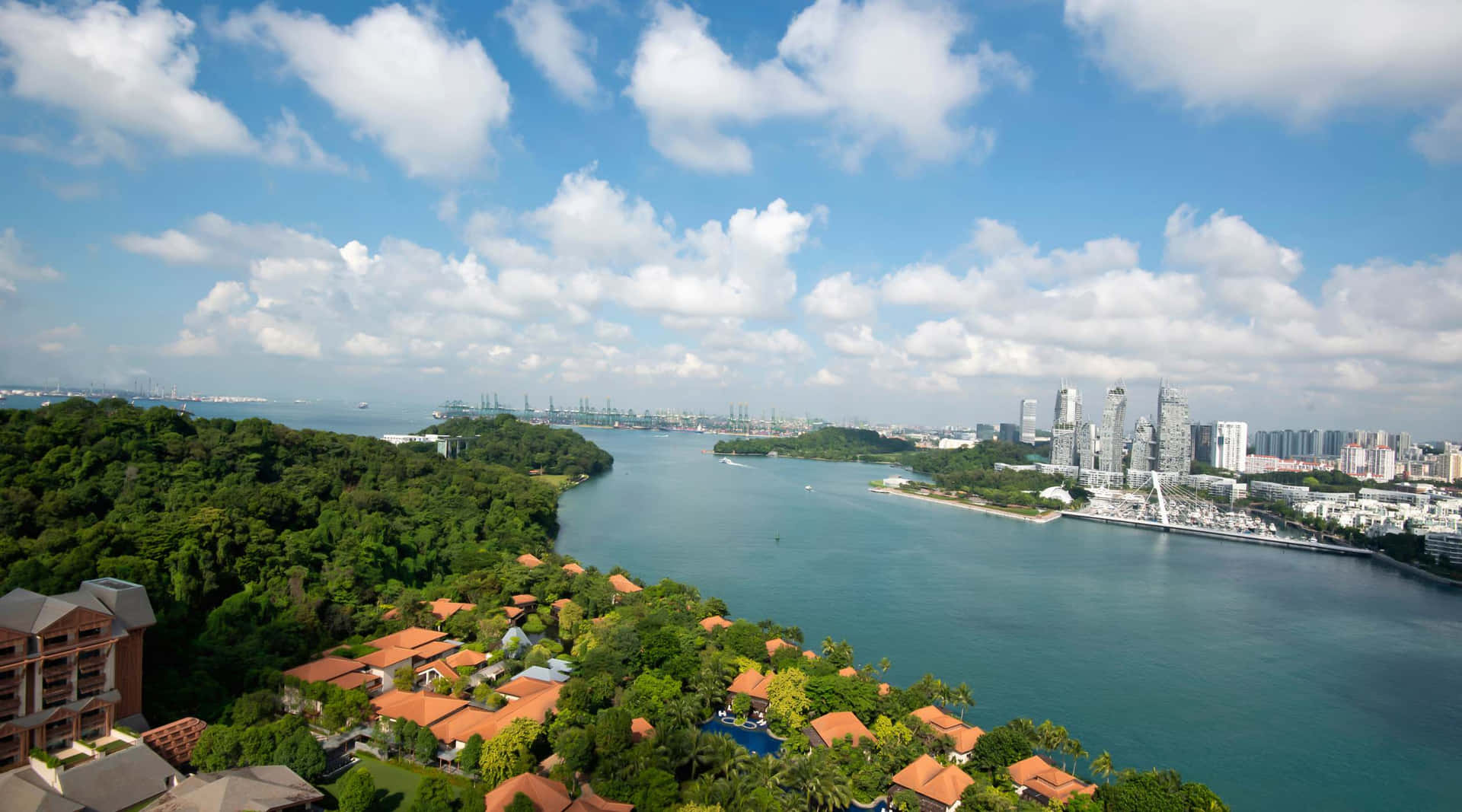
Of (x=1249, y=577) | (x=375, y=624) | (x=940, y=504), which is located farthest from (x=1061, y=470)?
(x=375, y=624)

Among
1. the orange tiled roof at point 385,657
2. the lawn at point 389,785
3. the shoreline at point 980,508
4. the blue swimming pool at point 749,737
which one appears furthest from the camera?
the shoreline at point 980,508

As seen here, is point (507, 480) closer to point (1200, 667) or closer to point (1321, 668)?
point (1200, 667)

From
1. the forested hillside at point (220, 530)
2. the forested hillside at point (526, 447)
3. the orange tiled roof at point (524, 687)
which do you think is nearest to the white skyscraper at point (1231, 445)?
the forested hillside at point (526, 447)

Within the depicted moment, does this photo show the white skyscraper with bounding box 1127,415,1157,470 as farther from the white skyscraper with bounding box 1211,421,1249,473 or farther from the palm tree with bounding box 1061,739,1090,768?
the palm tree with bounding box 1061,739,1090,768

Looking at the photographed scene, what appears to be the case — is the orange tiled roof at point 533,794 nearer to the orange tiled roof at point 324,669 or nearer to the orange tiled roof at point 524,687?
the orange tiled roof at point 524,687

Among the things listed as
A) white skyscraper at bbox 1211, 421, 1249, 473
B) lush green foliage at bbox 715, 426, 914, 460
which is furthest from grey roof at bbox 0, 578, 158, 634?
white skyscraper at bbox 1211, 421, 1249, 473

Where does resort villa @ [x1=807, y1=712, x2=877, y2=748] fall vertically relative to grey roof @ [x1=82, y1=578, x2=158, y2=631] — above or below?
below

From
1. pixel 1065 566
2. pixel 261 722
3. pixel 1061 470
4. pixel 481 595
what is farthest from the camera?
pixel 1061 470
